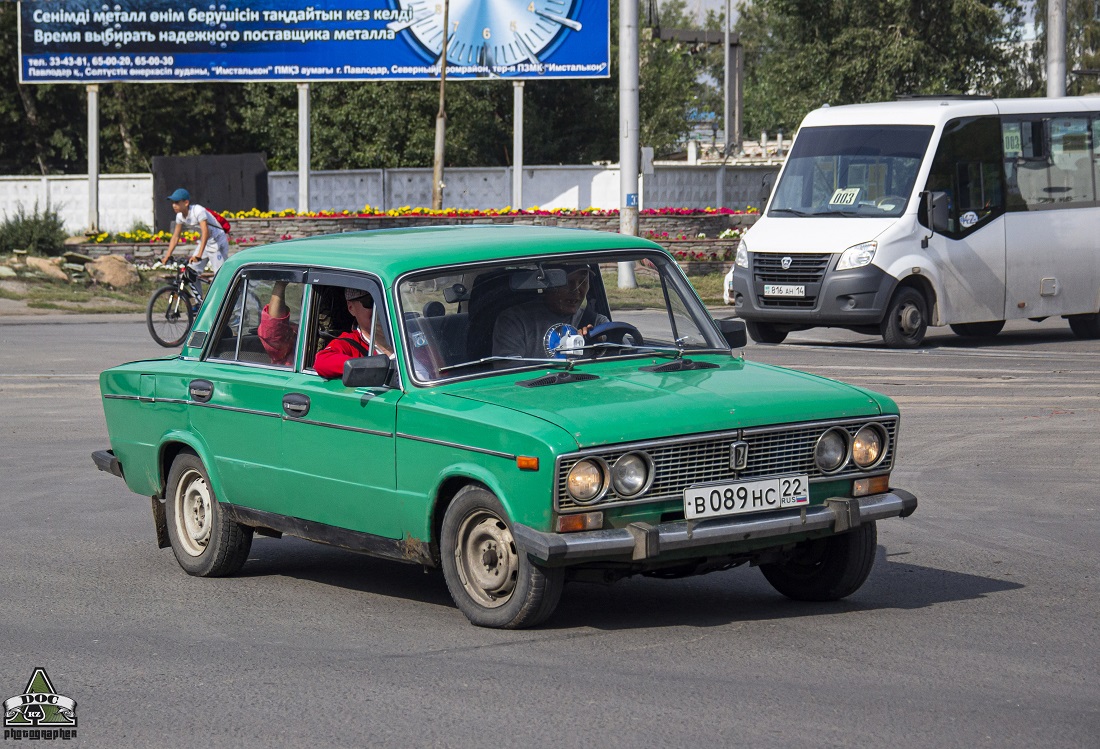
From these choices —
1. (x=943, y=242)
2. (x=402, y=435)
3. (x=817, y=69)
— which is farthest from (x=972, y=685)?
(x=817, y=69)

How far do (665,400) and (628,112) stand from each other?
21.2 metres

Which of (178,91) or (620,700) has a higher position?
(178,91)

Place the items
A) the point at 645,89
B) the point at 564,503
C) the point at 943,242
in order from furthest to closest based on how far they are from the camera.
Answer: the point at 645,89 → the point at 943,242 → the point at 564,503

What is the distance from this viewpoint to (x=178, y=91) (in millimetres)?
48625

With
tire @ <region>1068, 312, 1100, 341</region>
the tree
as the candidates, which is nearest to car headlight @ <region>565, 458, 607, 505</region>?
tire @ <region>1068, 312, 1100, 341</region>

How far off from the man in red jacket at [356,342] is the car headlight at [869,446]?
2.01 m

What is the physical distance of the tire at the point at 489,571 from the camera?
20.2 feet

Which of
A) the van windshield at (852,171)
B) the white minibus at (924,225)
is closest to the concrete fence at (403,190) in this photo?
the white minibus at (924,225)

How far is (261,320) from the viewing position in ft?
25.4

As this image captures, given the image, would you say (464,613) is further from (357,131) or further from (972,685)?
(357,131)

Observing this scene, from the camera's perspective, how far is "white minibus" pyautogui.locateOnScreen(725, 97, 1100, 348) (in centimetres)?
1889

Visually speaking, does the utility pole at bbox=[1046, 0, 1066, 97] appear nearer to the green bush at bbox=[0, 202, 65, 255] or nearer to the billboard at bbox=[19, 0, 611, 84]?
the billboard at bbox=[19, 0, 611, 84]

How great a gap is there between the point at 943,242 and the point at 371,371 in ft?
45.2

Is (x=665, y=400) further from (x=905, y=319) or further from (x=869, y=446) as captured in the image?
(x=905, y=319)
